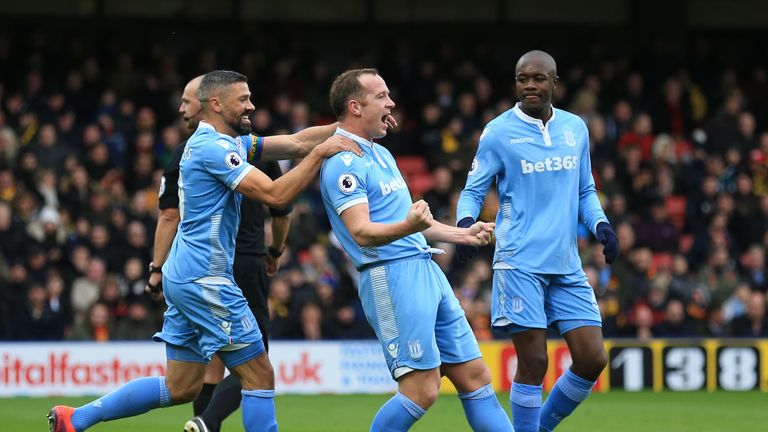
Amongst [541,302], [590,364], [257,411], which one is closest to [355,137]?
[257,411]

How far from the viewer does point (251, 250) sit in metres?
9.72

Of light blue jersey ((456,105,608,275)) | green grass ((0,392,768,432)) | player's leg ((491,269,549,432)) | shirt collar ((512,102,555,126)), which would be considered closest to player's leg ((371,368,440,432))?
player's leg ((491,269,549,432))

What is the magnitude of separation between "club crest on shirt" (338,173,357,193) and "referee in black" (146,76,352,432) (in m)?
1.12

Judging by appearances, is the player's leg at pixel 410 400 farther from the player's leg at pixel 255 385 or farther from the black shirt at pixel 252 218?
the black shirt at pixel 252 218

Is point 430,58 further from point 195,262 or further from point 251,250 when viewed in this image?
point 195,262

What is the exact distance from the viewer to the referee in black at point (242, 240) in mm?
8594

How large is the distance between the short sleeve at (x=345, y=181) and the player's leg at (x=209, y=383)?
8.21 ft

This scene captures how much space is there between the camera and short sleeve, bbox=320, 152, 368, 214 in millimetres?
7480

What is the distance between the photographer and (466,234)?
7.43 meters

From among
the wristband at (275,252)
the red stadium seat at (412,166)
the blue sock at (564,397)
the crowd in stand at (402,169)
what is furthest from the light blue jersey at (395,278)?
the red stadium seat at (412,166)

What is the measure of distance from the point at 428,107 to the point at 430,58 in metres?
1.60

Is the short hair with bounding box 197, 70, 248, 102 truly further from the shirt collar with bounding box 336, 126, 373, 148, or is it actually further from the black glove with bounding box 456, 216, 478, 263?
the black glove with bounding box 456, 216, 478, 263

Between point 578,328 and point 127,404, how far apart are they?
108 inches

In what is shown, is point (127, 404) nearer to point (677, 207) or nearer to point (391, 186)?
point (391, 186)
